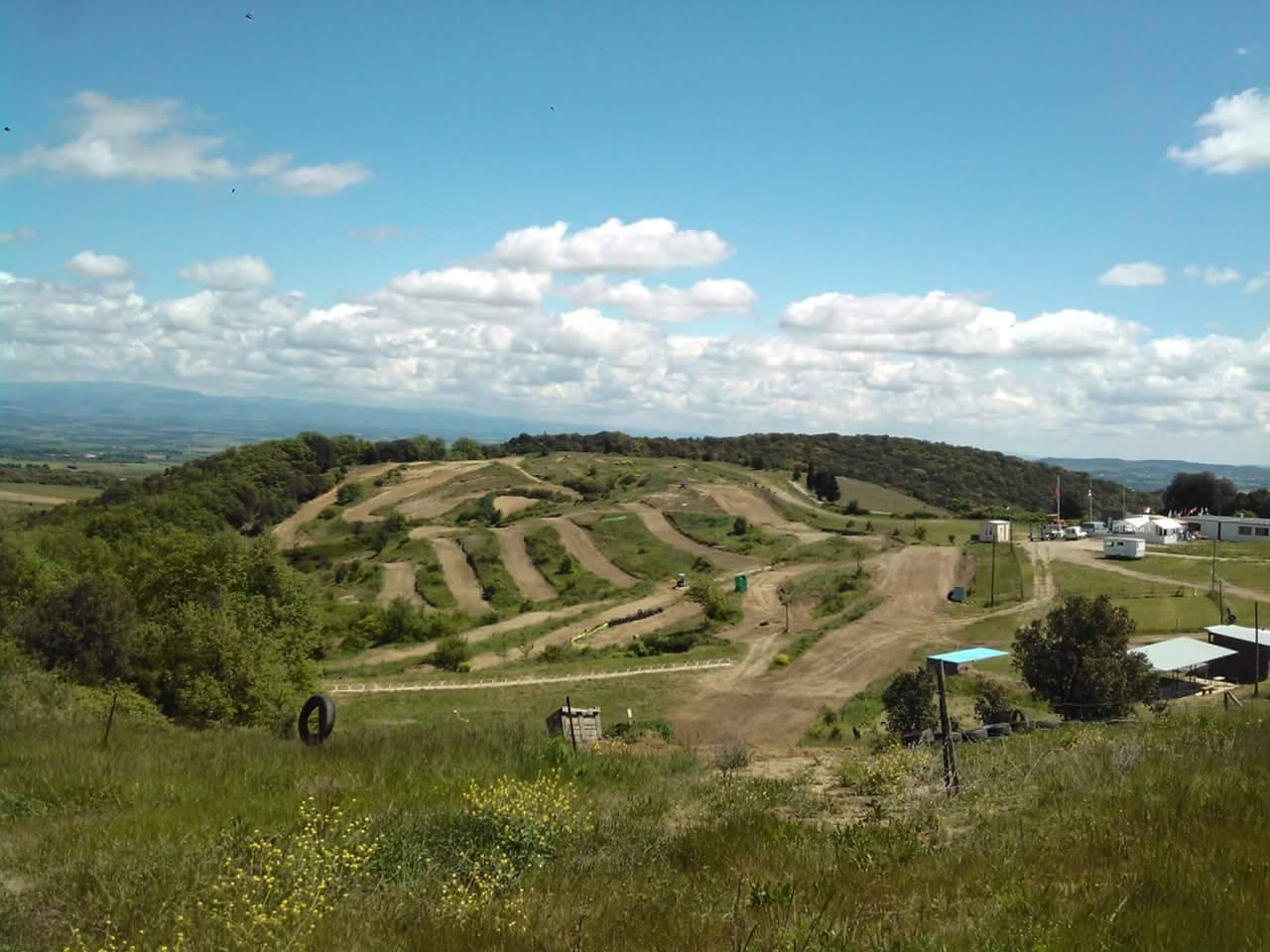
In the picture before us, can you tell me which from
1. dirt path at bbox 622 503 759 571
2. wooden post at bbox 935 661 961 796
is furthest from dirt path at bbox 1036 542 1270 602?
wooden post at bbox 935 661 961 796

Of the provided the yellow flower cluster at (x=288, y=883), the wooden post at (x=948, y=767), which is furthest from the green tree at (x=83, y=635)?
the wooden post at (x=948, y=767)

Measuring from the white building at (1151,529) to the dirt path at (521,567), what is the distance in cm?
5154

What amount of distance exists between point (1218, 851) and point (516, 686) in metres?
39.5

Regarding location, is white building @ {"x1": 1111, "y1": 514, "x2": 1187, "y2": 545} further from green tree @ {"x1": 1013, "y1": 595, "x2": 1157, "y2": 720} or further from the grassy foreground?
the grassy foreground

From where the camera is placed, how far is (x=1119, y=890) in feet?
18.4

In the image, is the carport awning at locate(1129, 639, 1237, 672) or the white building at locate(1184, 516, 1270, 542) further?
the white building at locate(1184, 516, 1270, 542)

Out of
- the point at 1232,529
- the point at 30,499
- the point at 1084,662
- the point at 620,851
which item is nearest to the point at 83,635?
the point at 620,851

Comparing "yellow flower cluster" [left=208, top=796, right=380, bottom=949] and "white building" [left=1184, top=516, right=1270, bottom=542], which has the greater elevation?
"yellow flower cluster" [left=208, top=796, right=380, bottom=949]

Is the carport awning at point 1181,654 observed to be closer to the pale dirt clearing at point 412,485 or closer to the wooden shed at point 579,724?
the wooden shed at point 579,724

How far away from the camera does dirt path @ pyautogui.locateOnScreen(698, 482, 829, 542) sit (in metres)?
90.1

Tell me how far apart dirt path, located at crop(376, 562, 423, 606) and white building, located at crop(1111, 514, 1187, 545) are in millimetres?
62473

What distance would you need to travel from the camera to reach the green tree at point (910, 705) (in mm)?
26791

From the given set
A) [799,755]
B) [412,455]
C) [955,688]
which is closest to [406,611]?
[955,688]

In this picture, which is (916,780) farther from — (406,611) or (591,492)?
(591,492)
